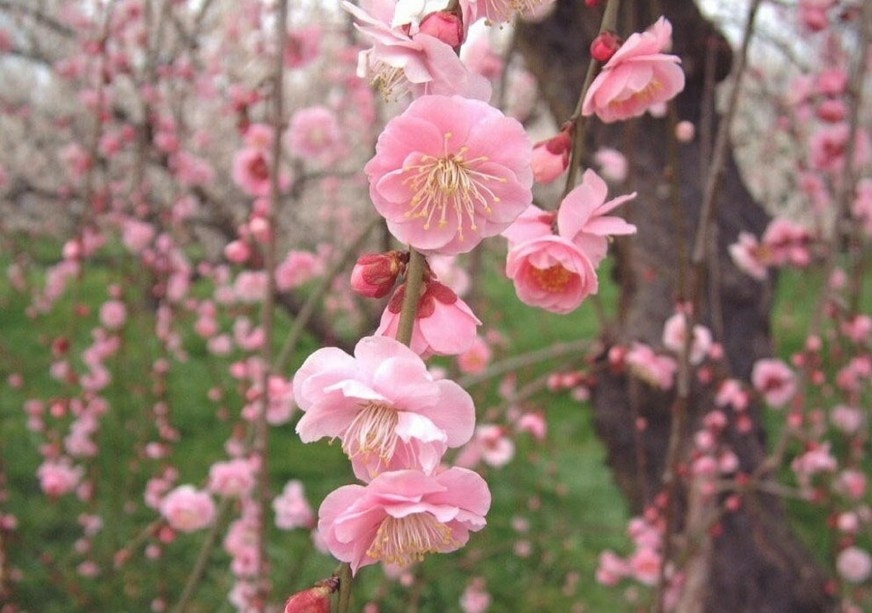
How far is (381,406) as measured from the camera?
20.9 inches

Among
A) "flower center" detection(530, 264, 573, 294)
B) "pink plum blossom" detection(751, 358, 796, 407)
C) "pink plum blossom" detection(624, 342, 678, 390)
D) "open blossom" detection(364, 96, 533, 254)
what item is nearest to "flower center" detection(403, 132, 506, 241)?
"open blossom" detection(364, 96, 533, 254)

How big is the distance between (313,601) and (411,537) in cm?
7

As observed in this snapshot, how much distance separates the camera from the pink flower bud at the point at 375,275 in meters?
0.56

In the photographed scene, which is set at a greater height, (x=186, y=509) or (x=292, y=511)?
(x=186, y=509)

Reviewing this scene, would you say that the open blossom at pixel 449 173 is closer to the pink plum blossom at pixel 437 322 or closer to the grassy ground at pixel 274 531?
the pink plum blossom at pixel 437 322

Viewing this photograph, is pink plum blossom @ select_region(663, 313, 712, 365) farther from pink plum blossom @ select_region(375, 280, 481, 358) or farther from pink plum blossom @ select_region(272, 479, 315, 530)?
pink plum blossom @ select_region(375, 280, 481, 358)

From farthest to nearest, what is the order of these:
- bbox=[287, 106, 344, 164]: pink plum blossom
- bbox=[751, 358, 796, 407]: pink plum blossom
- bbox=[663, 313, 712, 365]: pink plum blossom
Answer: bbox=[287, 106, 344, 164]: pink plum blossom
bbox=[751, 358, 796, 407]: pink plum blossom
bbox=[663, 313, 712, 365]: pink plum blossom

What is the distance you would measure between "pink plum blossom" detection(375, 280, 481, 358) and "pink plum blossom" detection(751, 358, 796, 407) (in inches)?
63.5

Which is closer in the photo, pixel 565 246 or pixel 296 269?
pixel 565 246

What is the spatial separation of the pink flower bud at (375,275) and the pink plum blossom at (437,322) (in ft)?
0.03

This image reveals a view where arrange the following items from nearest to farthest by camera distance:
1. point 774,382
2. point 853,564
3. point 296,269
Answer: point 774,382, point 853,564, point 296,269

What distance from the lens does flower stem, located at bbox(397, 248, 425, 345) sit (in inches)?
20.4

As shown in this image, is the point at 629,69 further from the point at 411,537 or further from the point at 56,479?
the point at 56,479

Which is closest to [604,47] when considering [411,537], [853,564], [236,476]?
[411,537]
